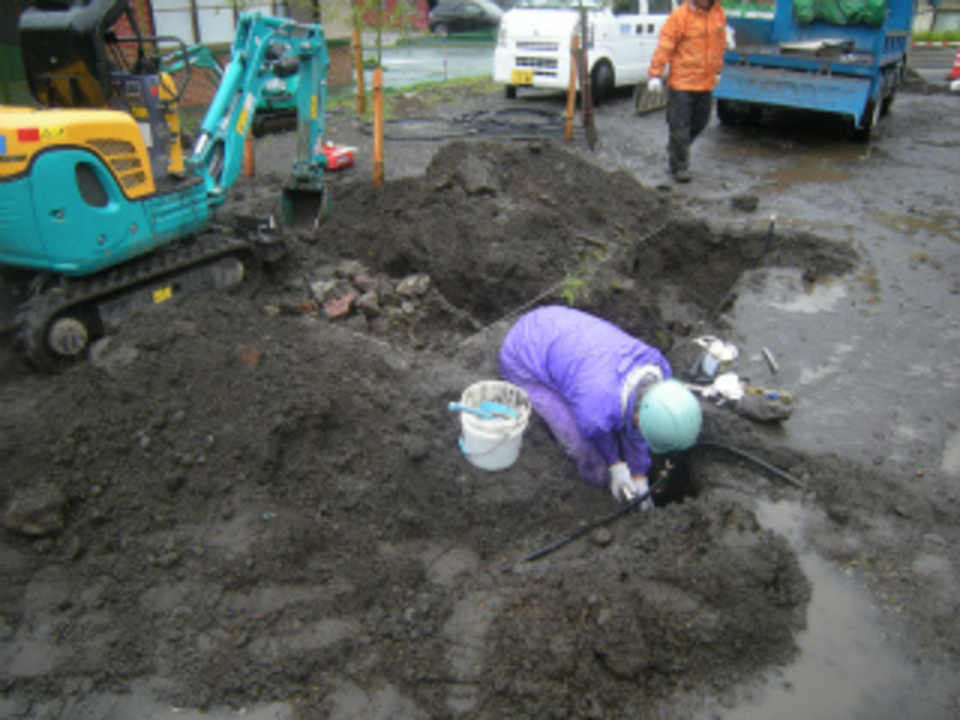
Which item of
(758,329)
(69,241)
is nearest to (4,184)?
(69,241)

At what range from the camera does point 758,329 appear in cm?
570

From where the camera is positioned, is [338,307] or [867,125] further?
[867,125]

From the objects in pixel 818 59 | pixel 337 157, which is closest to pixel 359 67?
pixel 337 157

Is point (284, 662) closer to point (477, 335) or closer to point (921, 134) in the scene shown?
point (477, 335)

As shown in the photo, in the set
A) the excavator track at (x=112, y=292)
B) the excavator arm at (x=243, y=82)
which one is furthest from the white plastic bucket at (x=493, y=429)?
the excavator arm at (x=243, y=82)

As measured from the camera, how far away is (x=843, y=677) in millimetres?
3004

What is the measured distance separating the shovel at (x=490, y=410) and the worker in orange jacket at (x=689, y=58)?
20.0 ft

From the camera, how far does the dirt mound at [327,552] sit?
117 inches

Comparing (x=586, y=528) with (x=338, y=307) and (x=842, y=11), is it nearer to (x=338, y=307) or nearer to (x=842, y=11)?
(x=338, y=307)

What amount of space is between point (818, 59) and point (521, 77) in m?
4.91

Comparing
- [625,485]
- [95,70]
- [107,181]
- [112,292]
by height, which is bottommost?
[625,485]

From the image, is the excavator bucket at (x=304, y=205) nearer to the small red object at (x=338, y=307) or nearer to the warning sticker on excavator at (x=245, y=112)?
the warning sticker on excavator at (x=245, y=112)

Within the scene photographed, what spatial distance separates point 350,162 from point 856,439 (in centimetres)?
714

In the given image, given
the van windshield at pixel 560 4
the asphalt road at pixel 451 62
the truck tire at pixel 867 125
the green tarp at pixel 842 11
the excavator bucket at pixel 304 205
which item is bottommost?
the excavator bucket at pixel 304 205
